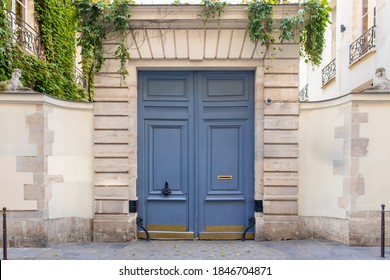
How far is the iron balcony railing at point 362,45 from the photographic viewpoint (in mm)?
8633

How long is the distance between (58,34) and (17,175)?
569 centimetres

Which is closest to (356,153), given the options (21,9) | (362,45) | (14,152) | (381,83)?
(381,83)

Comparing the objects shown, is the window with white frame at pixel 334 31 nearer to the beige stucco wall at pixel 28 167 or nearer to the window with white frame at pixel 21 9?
the window with white frame at pixel 21 9

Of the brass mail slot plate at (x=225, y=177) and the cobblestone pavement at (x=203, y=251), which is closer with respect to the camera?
the cobblestone pavement at (x=203, y=251)

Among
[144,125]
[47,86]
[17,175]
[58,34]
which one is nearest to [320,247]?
[144,125]

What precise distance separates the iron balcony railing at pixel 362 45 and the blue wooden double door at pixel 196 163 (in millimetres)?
4640

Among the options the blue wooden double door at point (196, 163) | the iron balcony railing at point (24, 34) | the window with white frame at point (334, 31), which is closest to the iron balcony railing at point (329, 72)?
the window with white frame at point (334, 31)

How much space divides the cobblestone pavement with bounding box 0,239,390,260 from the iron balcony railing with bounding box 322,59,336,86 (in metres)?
7.95

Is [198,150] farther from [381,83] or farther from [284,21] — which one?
[381,83]

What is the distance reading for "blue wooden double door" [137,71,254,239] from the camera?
618cm

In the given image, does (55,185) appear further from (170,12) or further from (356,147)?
(356,147)

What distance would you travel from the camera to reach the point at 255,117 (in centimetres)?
609

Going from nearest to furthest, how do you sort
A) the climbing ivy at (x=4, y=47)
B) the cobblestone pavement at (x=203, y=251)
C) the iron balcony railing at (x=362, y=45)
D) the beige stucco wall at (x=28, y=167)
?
the cobblestone pavement at (x=203, y=251) < the beige stucco wall at (x=28, y=167) < the climbing ivy at (x=4, y=47) < the iron balcony railing at (x=362, y=45)

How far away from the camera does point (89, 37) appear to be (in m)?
5.94
